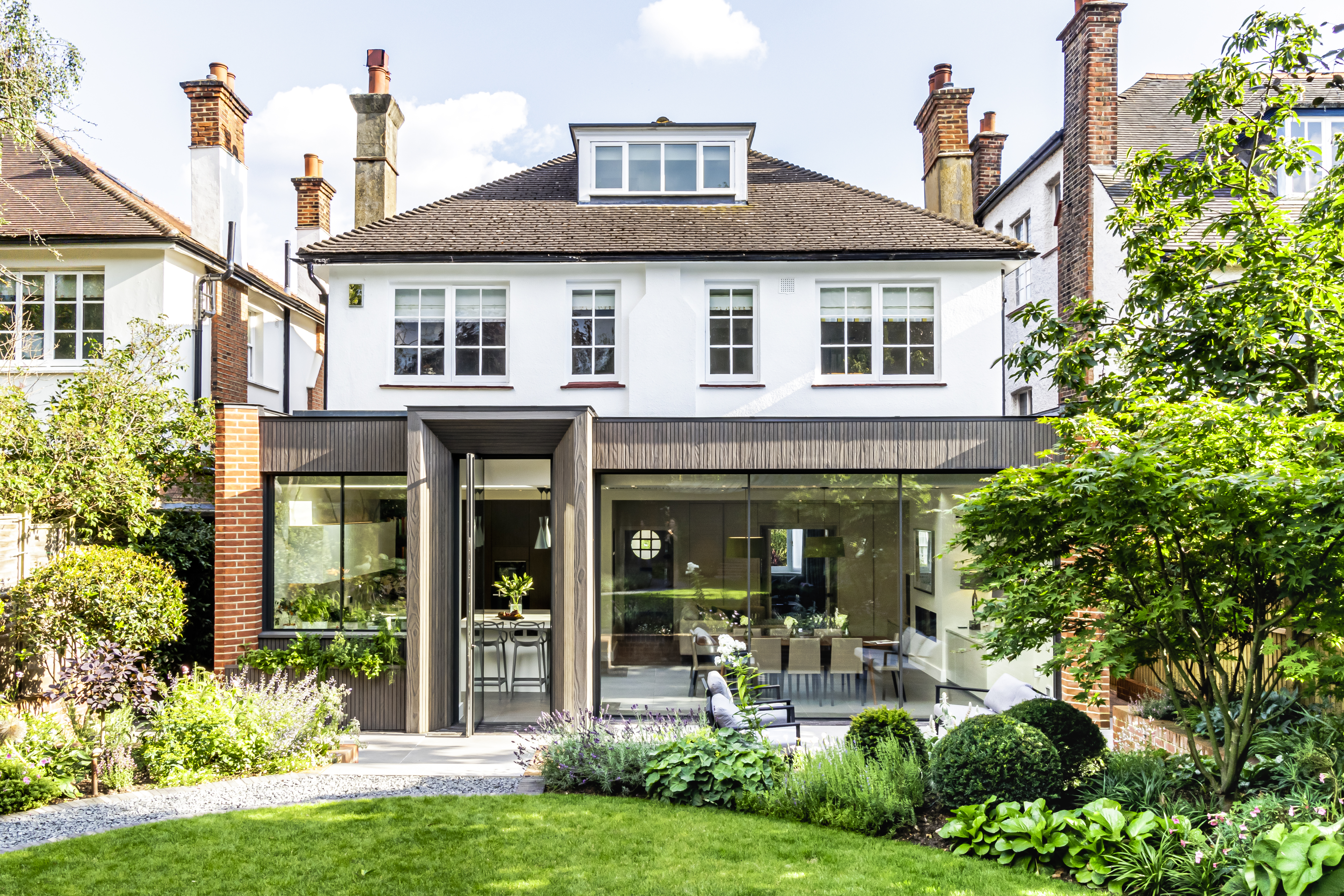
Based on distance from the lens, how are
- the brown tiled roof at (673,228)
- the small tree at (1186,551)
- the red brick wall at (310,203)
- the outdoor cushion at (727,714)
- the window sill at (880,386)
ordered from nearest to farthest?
the small tree at (1186,551)
the outdoor cushion at (727,714)
the brown tiled roof at (673,228)
the window sill at (880,386)
the red brick wall at (310,203)

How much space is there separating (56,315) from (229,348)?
8.47 feet

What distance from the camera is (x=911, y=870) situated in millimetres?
5719

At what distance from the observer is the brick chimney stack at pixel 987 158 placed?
837 inches

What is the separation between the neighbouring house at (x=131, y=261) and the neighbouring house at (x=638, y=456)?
3.06 m

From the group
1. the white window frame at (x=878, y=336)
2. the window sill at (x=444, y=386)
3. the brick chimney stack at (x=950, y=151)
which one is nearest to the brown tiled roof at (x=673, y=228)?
the white window frame at (x=878, y=336)

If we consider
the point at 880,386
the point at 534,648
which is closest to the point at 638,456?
the point at 534,648

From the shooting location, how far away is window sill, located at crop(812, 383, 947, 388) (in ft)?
42.6

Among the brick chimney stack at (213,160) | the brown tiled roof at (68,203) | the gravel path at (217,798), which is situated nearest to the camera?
the gravel path at (217,798)


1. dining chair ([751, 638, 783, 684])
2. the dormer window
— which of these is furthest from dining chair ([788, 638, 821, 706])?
the dormer window

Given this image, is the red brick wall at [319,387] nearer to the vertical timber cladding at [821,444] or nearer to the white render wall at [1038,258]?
the vertical timber cladding at [821,444]

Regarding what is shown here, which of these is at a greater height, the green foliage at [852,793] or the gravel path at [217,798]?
the green foliage at [852,793]

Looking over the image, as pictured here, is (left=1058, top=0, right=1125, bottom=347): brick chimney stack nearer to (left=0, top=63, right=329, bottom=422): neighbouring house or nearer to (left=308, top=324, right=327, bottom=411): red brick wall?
(left=0, top=63, right=329, bottom=422): neighbouring house

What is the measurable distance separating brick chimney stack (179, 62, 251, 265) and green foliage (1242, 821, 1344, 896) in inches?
656

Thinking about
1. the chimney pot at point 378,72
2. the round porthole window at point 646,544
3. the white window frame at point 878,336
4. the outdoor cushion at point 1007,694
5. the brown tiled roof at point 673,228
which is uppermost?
the chimney pot at point 378,72
